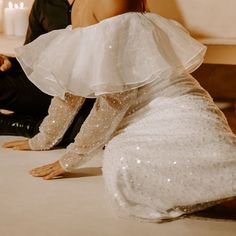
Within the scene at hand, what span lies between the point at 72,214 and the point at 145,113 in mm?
329

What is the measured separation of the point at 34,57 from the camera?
1347 mm

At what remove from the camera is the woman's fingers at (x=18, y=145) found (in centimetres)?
161

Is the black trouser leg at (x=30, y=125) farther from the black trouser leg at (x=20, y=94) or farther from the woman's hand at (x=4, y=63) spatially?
the woman's hand at (x=4, y=63)

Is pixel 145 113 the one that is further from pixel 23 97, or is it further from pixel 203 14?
pixel 203 14

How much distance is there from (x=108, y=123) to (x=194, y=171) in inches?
10.6

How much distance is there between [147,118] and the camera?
4.01ft

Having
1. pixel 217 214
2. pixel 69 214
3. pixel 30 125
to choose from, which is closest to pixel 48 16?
pixel 30 125

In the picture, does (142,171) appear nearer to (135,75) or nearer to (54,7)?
(135,75)

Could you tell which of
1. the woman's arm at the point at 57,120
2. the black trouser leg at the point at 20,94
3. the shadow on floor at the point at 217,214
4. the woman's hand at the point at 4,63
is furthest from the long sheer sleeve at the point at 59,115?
the shadow on floor at the point at 217,214

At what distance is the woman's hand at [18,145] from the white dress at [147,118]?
0.37 metres

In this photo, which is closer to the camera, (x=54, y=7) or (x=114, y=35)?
(x=114, y=35)

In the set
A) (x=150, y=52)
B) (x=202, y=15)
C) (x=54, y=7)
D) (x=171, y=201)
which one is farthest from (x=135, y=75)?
(x=202, y=15)

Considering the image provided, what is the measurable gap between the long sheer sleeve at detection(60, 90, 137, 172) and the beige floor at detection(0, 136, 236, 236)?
10cm

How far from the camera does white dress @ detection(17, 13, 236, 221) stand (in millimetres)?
1109
